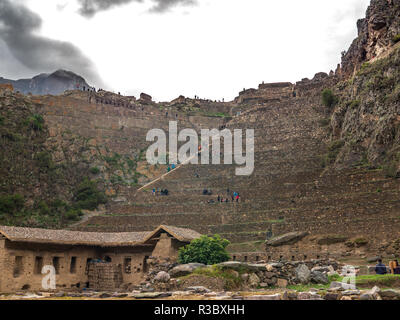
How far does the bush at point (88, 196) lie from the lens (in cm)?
4540

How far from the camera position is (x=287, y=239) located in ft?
95.9

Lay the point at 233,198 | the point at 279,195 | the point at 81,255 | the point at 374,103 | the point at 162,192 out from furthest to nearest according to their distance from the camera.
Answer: the point at 162,192
the point at 233,198
the point at 279,195
the point at 374,103
the point at 81,255

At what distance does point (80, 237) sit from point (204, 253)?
7.93 m

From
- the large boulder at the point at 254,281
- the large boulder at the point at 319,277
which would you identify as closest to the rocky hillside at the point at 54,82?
the large boulder at the point at 254,281

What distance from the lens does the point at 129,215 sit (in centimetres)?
3994

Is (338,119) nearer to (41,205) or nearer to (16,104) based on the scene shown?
(41,205)

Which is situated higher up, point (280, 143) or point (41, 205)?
point (280, 143)

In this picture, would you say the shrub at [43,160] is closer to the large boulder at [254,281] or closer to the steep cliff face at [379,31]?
the steep cliff face at [379,31]

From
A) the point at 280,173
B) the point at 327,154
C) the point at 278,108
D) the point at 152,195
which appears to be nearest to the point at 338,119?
the point at 327,154

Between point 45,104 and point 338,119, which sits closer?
point 338,119

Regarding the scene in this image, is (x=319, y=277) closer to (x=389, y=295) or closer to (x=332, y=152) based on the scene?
(x=389, y=295)

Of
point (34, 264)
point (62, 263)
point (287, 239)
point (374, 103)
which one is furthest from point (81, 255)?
point (374, 103)
